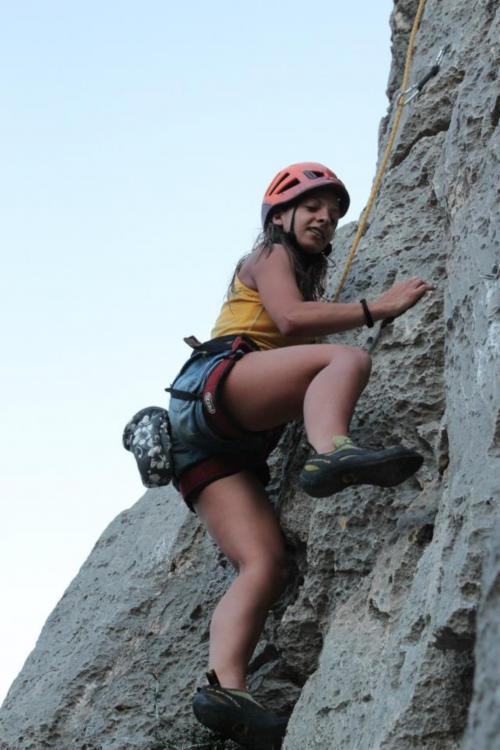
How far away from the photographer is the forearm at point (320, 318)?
426 centimetres

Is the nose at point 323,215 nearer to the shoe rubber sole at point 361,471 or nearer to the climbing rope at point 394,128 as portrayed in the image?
the climbing rope at point 394,128

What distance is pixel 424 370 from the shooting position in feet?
14.4

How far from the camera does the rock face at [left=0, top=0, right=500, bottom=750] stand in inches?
119

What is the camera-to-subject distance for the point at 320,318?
425 cm

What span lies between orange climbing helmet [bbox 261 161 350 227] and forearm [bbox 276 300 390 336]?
0.65 metres

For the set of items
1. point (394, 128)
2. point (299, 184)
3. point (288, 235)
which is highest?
point (394, 128)

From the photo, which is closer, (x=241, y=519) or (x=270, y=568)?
(x=270, y=568)

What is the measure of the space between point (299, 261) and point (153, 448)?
3.11 feet

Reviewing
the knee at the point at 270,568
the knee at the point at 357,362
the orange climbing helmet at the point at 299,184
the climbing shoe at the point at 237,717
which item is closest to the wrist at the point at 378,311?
the knee at the point at 357,362

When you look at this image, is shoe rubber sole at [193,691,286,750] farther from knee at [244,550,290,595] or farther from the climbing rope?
the climbing rope

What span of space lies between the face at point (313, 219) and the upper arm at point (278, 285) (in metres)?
0.14

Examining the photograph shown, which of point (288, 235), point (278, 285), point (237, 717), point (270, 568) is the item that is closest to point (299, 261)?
point (288, 235)

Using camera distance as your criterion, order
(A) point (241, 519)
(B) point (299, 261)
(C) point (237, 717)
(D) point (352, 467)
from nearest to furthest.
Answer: (D) point (352, 467), (C) point (237, 717), (A) point (241, 519), (B) point (299, 261)

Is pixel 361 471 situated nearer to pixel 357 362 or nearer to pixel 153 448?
pixel 357 362
